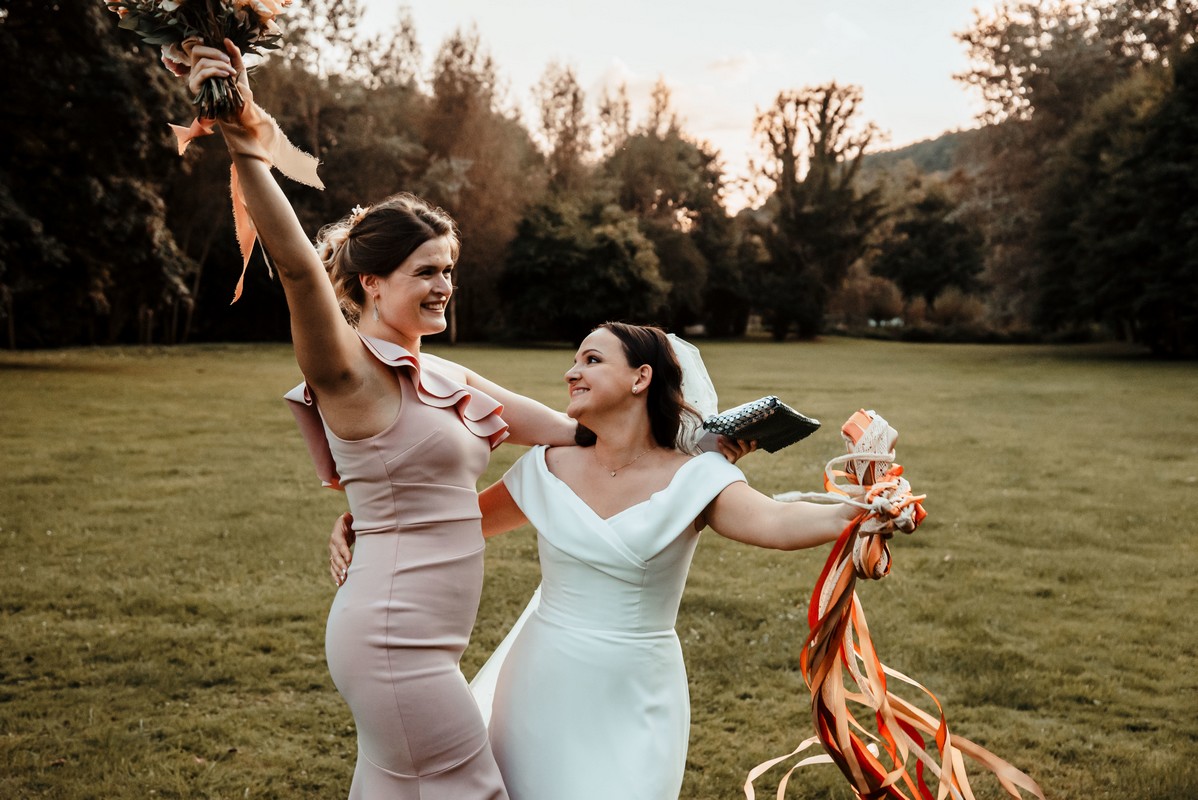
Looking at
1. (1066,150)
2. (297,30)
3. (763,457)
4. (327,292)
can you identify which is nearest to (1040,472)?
(763,457)

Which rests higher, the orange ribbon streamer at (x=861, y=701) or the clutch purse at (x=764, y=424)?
the clutch purse at (x=764, y=424)

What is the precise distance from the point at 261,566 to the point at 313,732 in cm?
321

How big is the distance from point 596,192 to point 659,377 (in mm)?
46129

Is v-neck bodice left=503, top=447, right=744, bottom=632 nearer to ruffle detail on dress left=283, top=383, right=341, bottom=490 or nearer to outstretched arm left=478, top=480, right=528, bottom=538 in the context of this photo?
outstretched arm left=478, top=480, right=528, bottom=538

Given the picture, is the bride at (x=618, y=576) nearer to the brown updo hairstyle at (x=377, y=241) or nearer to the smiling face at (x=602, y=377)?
the smiling face at (x=602, y=377)

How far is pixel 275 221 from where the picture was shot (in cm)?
227

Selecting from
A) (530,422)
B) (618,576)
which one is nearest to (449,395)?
(530,422)

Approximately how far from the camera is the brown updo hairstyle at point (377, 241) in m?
2.91

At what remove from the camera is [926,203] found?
72.0m

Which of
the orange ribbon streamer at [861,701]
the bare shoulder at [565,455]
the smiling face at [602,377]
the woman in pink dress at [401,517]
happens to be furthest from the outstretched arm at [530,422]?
the orange ribbon streamer at [861,701]

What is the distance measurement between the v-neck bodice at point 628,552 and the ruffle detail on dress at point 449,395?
33 cm

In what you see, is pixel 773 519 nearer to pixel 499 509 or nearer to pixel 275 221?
pixel 499 509

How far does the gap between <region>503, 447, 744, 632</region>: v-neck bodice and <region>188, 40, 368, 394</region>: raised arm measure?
99 cm

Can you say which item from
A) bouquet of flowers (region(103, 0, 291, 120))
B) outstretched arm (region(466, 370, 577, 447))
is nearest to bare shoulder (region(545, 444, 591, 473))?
outstretched arm (region(466, 370, 577, 447))
